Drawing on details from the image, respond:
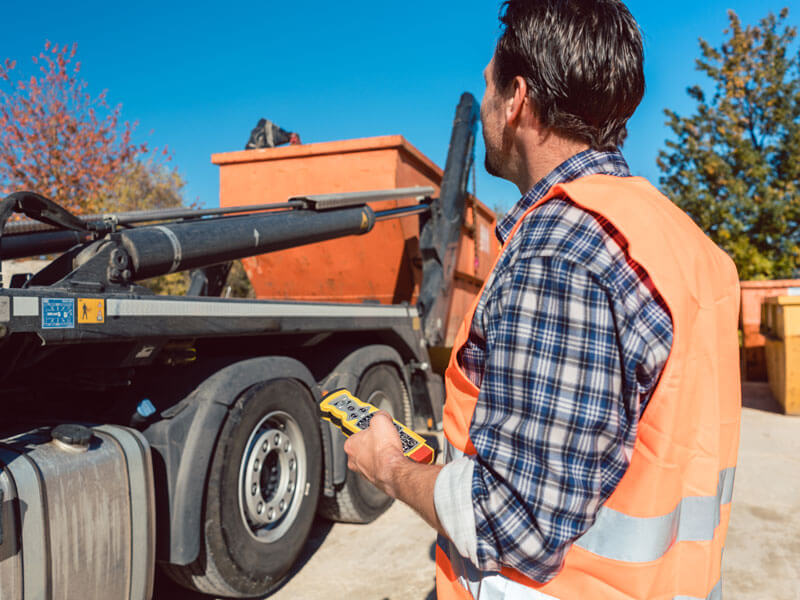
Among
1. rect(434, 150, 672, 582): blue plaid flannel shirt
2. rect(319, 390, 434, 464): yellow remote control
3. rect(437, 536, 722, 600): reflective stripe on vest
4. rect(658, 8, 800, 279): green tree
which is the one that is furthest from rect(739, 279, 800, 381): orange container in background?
rect(434, 150, 672, 582): blue plaid flannel shirt

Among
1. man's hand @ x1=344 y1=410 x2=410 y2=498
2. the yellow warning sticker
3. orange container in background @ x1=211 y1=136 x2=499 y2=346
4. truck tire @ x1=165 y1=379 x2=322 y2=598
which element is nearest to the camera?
man's hand @ x1=344 y1=410 x2=410 y2=498

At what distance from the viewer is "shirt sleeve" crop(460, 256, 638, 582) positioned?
2.88 ft

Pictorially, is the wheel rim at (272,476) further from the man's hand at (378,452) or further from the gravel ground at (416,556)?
the man's hand at (378,452)

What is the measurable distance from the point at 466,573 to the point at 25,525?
55.6 inches

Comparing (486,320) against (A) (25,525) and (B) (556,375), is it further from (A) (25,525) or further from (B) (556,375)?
(A) (25,525)

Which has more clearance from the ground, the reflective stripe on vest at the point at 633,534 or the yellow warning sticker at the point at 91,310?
the yellow warning sticker at the point at 91,310

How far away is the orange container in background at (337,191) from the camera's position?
505cm

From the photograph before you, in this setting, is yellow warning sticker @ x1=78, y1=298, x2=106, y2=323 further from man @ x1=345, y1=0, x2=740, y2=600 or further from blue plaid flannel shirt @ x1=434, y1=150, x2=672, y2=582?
blue plaid flannel shirt @ x1=434, y1=150, x2=672, y2=582

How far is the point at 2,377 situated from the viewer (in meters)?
2.19

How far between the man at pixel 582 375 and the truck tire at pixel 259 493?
5.64 feet

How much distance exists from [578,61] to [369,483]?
11.1 feet

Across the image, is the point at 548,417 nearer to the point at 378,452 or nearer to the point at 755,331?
the point at 378,452

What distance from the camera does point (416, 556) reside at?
356cm

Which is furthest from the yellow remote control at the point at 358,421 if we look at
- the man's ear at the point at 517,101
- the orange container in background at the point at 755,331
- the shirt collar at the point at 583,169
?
the orange container in background at the point at 755,331
